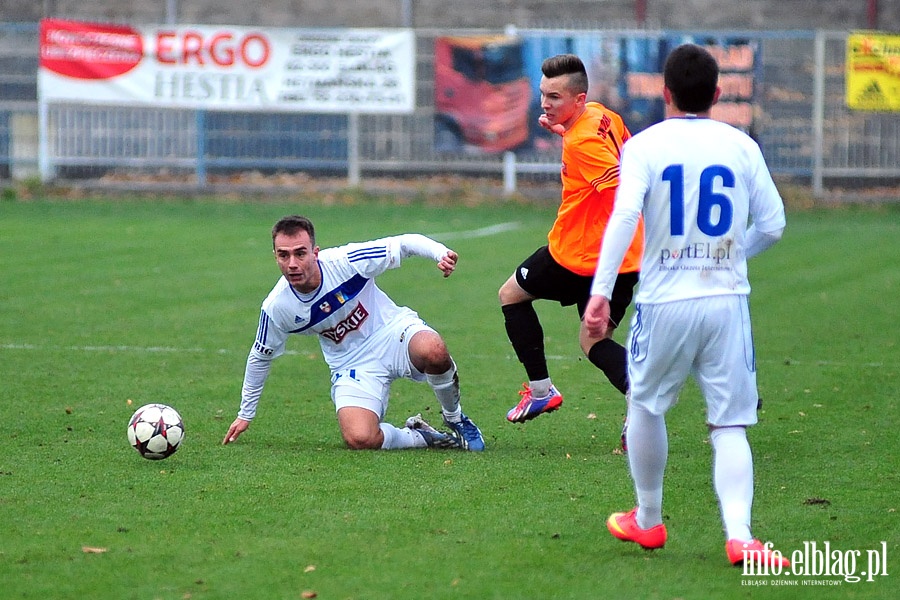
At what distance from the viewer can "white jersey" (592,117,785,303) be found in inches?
172

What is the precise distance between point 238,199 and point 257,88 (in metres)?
1.90

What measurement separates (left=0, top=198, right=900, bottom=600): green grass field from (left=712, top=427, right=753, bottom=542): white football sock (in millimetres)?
190

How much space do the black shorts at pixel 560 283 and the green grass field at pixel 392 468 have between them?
74cm

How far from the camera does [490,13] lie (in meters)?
26.5

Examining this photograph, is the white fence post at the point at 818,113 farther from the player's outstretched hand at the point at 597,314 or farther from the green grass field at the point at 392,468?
the player's outstretched hand at the point at 597,314

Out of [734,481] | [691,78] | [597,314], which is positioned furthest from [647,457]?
[691,78]

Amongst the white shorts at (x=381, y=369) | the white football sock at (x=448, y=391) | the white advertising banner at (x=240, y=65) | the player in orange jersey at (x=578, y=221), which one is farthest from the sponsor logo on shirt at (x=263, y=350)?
the white advertising banner at (x=240, y=65)

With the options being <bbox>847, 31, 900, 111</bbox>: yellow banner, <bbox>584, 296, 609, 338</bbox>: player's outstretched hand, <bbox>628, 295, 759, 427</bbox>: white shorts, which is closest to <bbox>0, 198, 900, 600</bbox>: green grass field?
<bbox>628, 295, 759, 427</bbox>: white shorts

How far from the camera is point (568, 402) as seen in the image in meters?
8.01

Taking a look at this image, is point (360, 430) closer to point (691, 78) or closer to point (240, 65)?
point (691, 78)

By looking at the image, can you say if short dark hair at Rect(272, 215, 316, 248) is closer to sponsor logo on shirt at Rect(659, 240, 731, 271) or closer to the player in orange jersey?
the player in orange jersey

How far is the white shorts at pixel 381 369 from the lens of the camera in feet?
22.5

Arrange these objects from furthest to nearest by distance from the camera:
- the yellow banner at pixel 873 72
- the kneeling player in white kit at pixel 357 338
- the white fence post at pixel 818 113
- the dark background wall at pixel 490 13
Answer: the dark background wall at pixel 490 13, the white fence post at pixel 818 113, the yellow banner at pixel 873 72, the kneeling player in white kit at pixel 357 338
